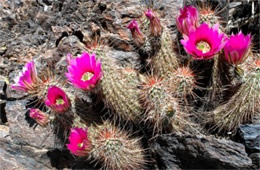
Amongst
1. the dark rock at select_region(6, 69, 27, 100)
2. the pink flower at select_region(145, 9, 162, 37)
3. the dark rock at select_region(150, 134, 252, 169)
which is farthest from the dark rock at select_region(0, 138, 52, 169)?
the pink flower at select_region(145, 9, 162, 37)

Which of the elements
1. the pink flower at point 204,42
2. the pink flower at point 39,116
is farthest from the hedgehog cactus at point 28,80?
the pink flower at point 204,42

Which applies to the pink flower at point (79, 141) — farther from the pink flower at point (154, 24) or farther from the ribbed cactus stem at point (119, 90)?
the pink flower at point (154, 24)

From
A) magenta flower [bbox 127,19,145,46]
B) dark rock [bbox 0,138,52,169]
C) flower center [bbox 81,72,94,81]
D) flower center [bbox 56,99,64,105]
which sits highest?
magenta flower [bbox 127,19,145,46]

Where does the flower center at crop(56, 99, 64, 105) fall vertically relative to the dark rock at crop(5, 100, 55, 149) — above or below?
above

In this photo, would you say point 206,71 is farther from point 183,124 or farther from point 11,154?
point 11,154

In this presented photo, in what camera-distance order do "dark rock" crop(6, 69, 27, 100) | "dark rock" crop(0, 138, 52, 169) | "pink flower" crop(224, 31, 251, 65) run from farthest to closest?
"dark rock" crop(6, 69, 27, 100) < "dark rock" crop(0, 138, 52, 169) < "pink flower" crop(224, 31, 251, 65)

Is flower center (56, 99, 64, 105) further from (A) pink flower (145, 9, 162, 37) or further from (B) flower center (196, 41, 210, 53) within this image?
(B) flower center (196, 41, 210, 53)

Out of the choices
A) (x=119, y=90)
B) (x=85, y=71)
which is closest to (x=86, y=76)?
(x=85, y=71)
